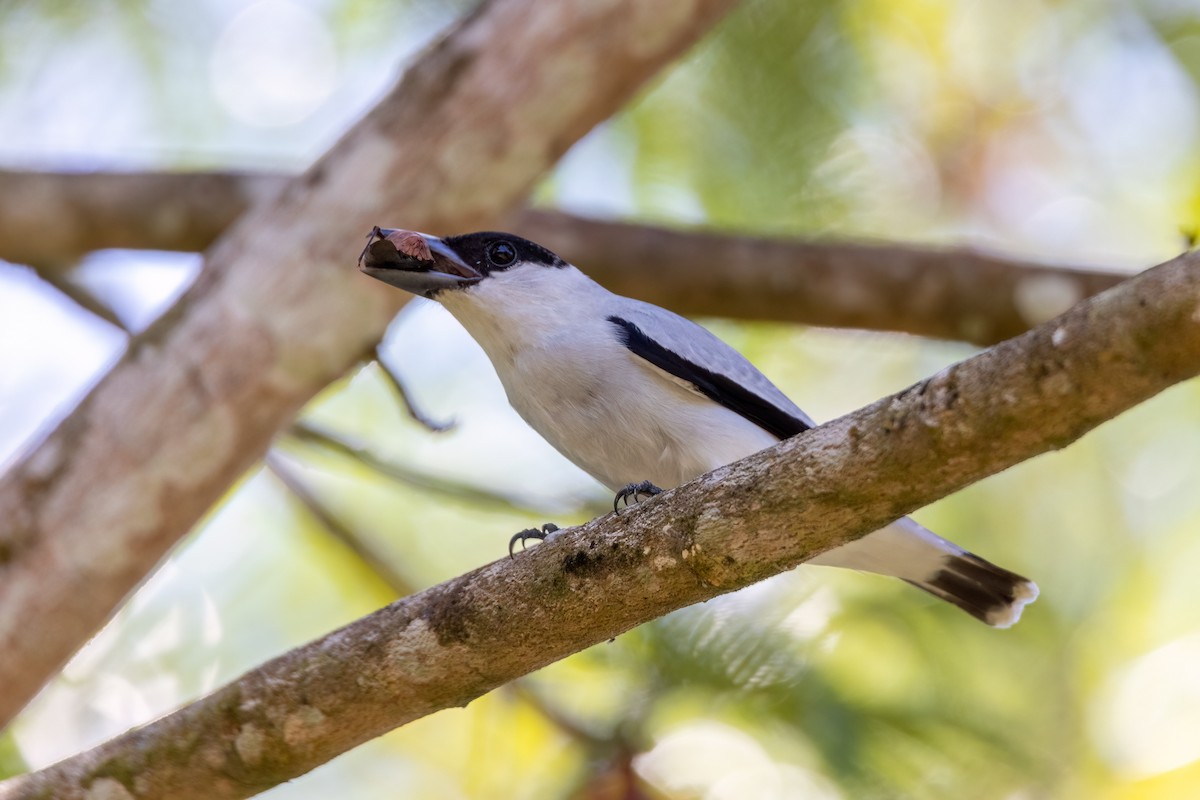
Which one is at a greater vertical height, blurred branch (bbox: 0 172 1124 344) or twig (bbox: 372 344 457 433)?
blurred branch (bbox: 0 172 1124 344)

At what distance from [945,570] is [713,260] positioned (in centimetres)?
194

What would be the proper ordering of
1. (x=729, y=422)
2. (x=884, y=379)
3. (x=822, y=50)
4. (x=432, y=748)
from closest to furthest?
(x=729, y=422), (x=432, y=748), (x=822, y=50), (x=884, y=379)

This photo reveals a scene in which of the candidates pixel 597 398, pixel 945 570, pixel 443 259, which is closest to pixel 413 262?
pixel 443 259

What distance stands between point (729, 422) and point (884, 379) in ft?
10.4

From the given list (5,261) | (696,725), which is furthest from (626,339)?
(5,261)

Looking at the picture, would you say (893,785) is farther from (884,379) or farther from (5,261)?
(5,261)

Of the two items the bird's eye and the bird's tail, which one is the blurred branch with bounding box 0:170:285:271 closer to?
the bird's eye

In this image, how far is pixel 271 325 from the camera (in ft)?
13.6

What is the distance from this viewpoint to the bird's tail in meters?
3.50

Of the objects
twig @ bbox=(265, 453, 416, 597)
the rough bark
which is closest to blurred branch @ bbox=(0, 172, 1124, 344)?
the rough bark

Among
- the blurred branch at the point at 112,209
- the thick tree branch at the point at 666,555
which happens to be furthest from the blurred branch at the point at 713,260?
the thick tree branch at the point at 666,555

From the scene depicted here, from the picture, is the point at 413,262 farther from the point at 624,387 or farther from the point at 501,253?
the point at 624,387

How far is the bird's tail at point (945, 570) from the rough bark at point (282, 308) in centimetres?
179

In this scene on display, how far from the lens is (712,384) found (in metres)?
3.43
